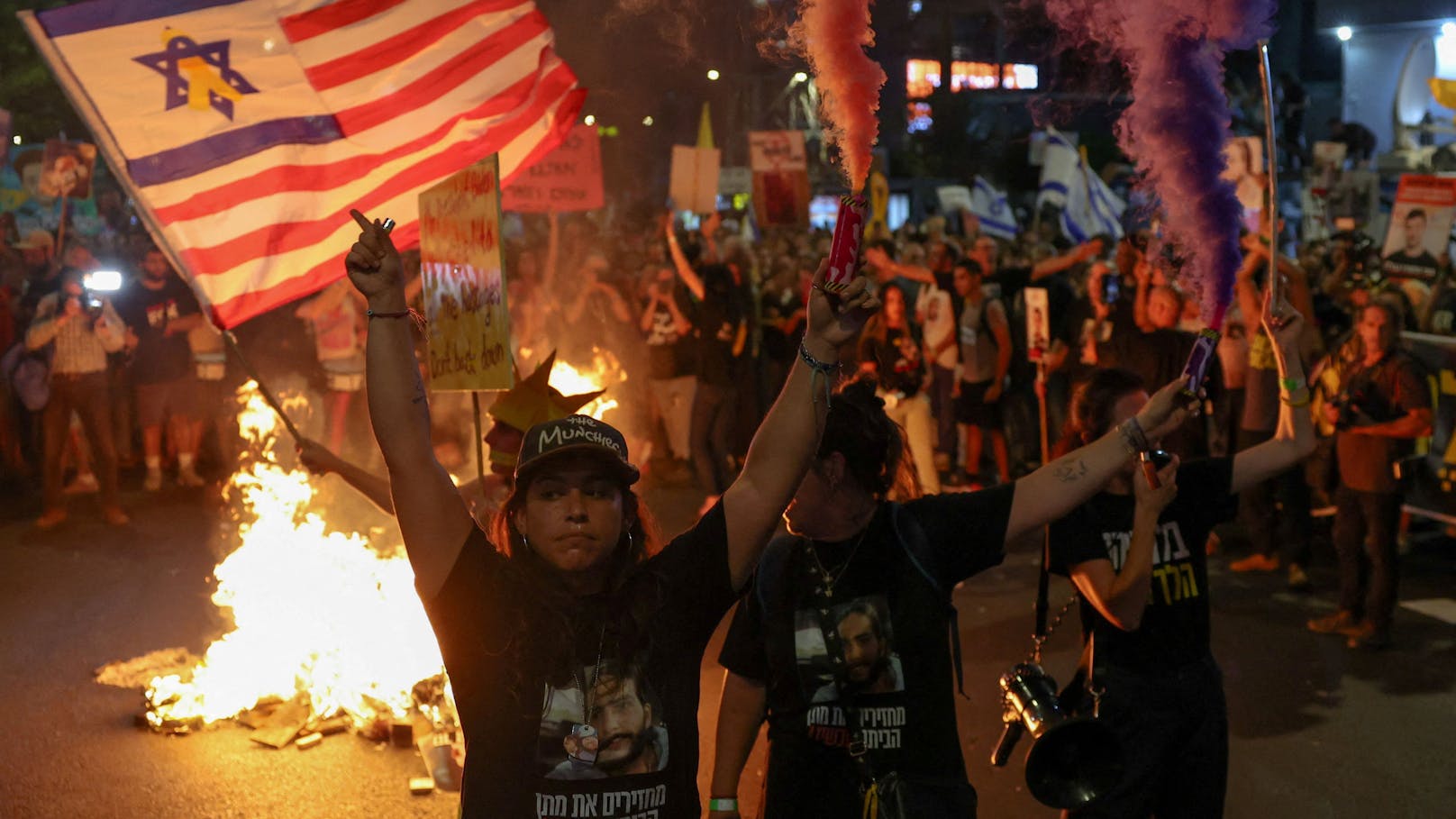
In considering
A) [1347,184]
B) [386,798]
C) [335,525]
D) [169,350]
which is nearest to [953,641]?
[386,798]

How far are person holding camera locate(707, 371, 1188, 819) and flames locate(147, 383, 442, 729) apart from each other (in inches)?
137

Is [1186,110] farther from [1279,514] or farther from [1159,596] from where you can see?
[1279,514]

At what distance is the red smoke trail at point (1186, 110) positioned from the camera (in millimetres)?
3758

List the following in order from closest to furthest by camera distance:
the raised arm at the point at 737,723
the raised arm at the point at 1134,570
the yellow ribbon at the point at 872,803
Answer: the yellow ribbon at the point at 872,803 < the raised arm at the point at 737,723 < the raised arm at the point at 1134,570

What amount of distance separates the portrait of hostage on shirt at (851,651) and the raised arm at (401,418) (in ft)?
3.09

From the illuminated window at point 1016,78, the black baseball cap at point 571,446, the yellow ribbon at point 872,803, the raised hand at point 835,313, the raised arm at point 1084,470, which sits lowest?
the yellow ribbon at point 872,803

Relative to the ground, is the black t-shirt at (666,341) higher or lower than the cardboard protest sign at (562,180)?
lower

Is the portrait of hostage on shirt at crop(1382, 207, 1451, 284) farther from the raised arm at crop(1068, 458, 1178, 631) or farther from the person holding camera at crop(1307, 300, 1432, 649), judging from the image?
the raised arm at crop(1068, 458, 1178, 631)

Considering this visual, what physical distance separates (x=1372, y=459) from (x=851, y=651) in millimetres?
5726

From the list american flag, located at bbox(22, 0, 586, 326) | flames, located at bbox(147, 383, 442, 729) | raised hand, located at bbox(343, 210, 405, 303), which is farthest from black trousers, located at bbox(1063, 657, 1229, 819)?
american flag, located at bbox(22, 0, 586, 326)

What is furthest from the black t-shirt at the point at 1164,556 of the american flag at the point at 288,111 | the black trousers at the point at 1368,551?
the black trousers at the point at 1368,551

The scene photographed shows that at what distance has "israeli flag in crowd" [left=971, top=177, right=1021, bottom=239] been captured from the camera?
65.2ft

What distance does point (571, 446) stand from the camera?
8.57 feet

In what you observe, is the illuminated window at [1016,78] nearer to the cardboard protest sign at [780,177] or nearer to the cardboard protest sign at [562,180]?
the cardboard protest sign at [780,177]
